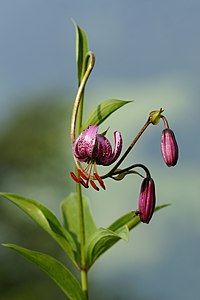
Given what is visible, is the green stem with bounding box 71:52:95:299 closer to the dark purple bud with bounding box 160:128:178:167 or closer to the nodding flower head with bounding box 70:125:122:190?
the nodding flower head with bounding box 70:125:122:190

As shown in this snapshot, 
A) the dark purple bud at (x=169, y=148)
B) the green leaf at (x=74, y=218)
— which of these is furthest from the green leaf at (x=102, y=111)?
the green leaf at (x=74, y=218)

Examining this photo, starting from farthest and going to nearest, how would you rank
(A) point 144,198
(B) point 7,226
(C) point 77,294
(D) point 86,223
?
(B) point 7,226
(D) point 86,223
(C) point 77,294
(A) point 144,198

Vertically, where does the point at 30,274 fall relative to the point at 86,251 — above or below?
below

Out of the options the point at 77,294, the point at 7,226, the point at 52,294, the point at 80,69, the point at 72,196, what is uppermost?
the point at 80,69

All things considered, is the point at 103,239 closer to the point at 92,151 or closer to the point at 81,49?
the point at 92,151

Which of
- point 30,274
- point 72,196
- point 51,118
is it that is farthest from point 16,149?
point 72,196

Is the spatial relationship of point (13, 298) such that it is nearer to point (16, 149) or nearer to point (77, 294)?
point (16, 149)

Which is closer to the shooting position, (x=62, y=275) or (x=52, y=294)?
(x=62, y=275)
